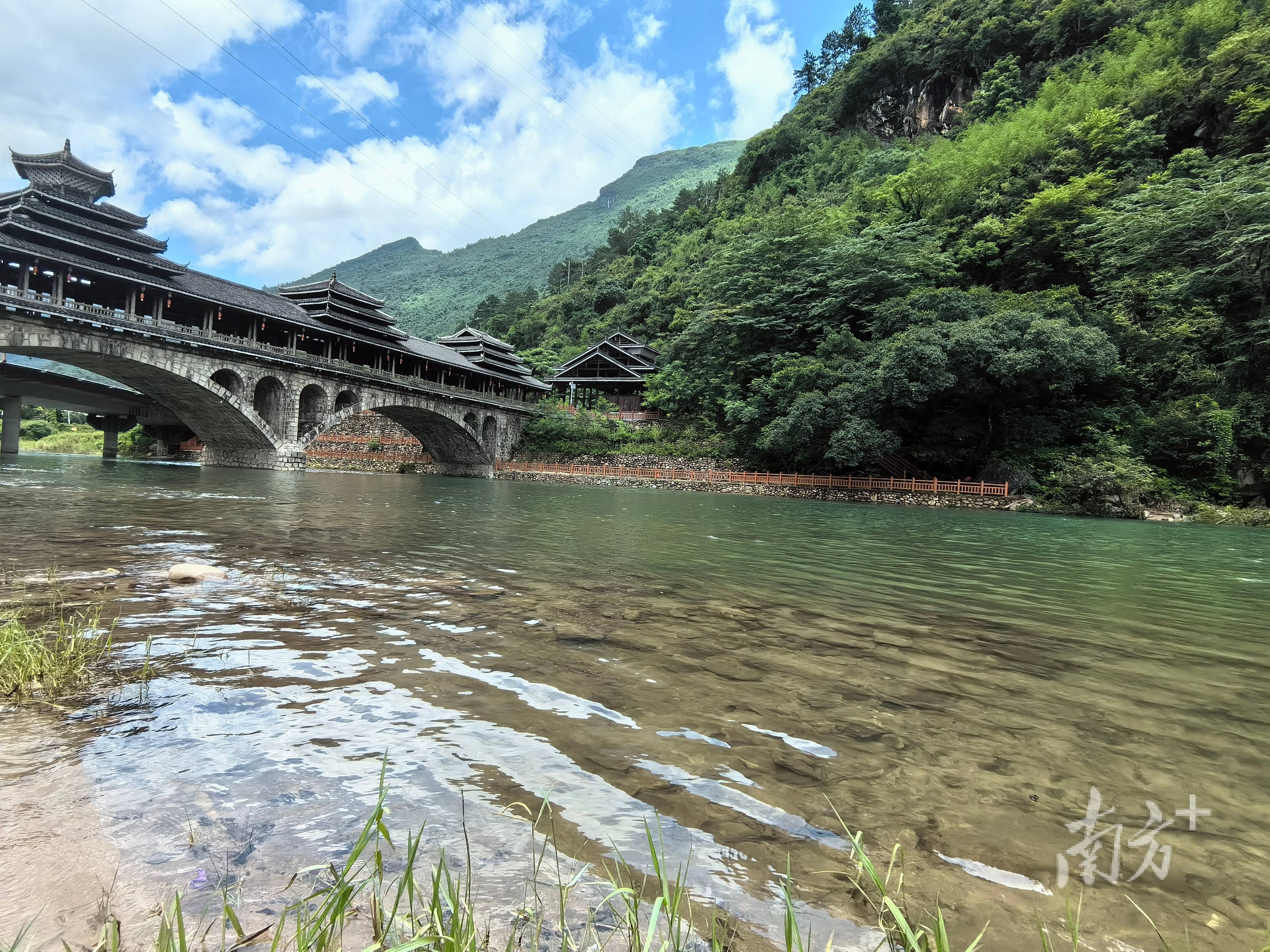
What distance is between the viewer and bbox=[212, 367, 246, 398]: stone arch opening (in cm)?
3152

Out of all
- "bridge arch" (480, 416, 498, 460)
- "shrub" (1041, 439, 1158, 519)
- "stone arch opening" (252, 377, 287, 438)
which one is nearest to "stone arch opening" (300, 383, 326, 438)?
"stone arch opening" (252, 377, 287, 438)

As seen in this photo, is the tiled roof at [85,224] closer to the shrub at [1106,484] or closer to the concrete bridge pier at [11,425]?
the concrete bridge pier at [11,425]

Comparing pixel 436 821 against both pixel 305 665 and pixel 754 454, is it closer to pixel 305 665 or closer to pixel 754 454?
pixel 305 665

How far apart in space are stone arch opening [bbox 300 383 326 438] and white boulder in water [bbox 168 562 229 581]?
110ft

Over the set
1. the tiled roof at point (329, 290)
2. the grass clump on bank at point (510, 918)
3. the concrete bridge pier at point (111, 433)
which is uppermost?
the tiled roof at point (329, 290)

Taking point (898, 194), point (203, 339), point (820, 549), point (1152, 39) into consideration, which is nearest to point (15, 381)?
point (203, 339)

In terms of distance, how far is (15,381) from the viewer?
4038 centimetres

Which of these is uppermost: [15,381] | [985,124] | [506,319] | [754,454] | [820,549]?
[985,124]

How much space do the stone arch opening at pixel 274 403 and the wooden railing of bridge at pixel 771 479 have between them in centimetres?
1943

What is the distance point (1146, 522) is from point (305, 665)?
29651mm

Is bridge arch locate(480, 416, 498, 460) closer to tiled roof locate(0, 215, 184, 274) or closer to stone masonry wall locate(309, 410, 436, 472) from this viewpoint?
stone masonry wall locate(309, 410, 436, 472)

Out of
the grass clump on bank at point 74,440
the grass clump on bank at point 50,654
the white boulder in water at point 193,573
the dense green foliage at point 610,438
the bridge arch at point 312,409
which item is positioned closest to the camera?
the grass clump on bank at point 50,654

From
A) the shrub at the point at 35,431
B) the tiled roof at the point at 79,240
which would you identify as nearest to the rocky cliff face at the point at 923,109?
the tiled roof at the point at 79,240

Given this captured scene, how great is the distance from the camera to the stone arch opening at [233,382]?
103 ft
